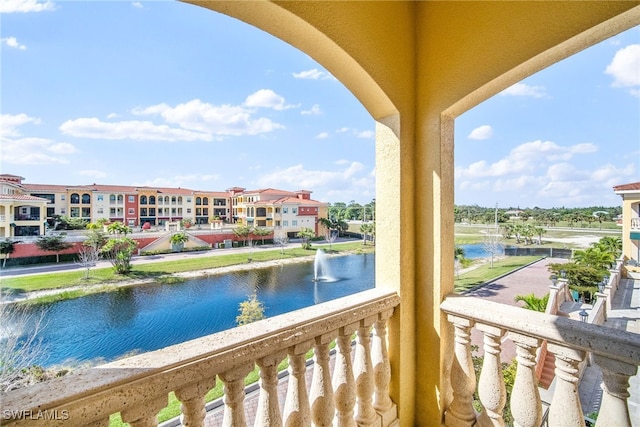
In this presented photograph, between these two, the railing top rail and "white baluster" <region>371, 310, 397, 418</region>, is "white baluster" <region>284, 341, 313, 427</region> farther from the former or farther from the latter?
the railing top rail

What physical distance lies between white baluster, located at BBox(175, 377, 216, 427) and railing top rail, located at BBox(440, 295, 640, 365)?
1.14 meters

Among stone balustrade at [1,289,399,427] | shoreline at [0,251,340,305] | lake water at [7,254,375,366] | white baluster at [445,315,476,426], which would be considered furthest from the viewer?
lake water at [7,254,375,366]

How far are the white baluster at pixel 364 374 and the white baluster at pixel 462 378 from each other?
17.0 inches

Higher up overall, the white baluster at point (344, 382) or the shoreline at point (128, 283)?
the shoreline at point (128, 283)

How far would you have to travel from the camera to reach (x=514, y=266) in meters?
2.89

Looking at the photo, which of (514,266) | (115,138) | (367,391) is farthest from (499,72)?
(514,266)

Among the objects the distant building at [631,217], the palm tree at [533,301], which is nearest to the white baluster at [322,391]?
the distant building at [631,217]

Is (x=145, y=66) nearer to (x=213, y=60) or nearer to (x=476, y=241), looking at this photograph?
(x=213, y=60)

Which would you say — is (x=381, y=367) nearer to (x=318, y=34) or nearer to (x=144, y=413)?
(x=144, y=413)

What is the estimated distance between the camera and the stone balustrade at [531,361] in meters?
0.95

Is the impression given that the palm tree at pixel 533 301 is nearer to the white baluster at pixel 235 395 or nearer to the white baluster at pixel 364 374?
the white baluster at pixel 364 374

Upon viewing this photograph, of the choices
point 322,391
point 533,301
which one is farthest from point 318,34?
point 533,301

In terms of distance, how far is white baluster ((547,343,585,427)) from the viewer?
102 centimetres

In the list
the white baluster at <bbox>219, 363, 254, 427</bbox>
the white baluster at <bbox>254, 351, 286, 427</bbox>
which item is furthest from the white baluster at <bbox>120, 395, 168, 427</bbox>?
the white baluster at <bbox>254, 351, 286, 427</bbox>
